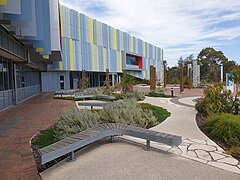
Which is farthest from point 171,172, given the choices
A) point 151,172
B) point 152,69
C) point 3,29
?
point 152,69

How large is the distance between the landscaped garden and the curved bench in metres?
1.35

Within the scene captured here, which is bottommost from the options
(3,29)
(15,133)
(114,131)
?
(15,133)

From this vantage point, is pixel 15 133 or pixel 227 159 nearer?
pixel 227 159

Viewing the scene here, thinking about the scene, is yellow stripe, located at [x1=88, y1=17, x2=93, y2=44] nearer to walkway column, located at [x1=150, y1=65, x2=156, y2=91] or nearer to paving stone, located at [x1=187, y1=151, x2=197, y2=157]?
walkway column, located at [x1=150, y1=65, x2=156, y2=91]

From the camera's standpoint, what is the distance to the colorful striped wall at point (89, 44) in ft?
96.8

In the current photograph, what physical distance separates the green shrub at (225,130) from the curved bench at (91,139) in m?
1.54

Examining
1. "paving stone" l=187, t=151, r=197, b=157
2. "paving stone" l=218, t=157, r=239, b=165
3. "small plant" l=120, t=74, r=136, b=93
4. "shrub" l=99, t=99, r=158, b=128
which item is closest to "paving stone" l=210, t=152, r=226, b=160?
"paving stone" l=218, t=157, r=239, b=165

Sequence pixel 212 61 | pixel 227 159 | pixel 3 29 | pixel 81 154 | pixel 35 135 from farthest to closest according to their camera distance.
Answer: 1. pixel 212 61
2. pixel 3 29
3. pixel 35 135
4. pixel 81 154
5. pixel 227 159

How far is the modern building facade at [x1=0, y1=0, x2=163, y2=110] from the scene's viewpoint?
946 centimetres

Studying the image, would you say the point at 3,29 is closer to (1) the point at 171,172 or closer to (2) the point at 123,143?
(2) the point at 123,143

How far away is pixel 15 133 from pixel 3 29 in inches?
235

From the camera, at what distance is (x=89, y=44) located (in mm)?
33500

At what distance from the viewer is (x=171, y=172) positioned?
342 centimetres

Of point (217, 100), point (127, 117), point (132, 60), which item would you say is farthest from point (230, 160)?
point (132, 60)
